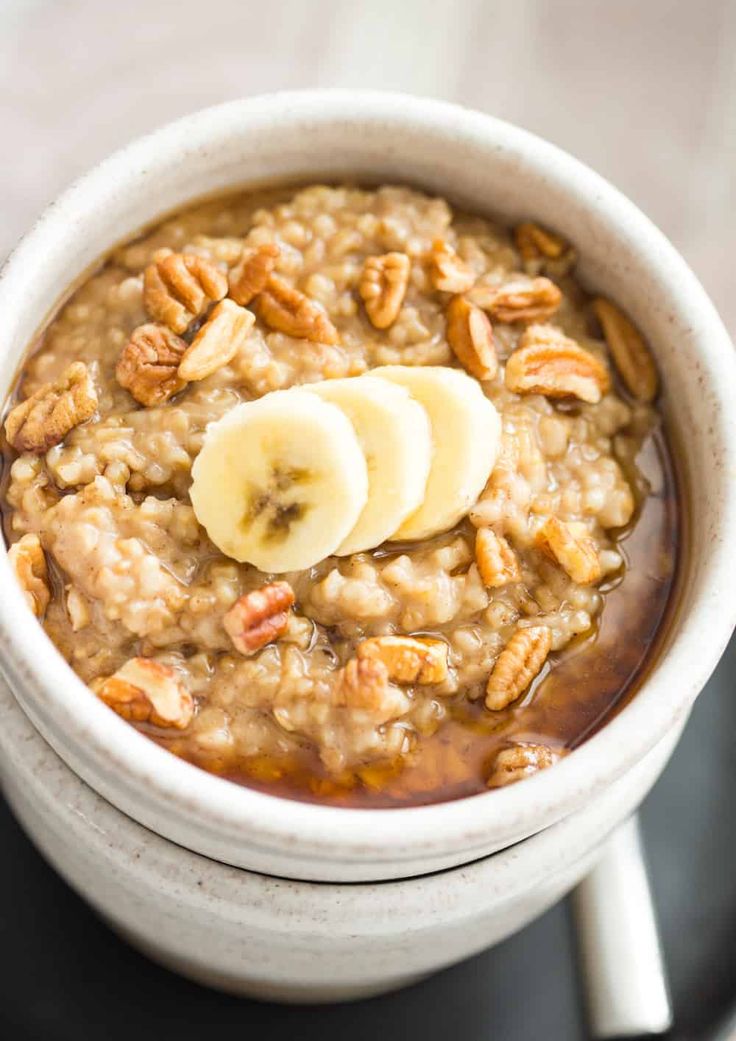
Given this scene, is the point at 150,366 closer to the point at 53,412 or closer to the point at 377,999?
the point at 53,412

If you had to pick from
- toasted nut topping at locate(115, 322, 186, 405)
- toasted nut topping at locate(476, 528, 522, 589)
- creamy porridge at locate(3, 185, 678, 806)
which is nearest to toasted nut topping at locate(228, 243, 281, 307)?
creamy porridge at locate(3, 185, 678, 806)

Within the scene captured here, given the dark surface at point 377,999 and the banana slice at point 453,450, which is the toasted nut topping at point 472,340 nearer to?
the banana slice at point 453,450

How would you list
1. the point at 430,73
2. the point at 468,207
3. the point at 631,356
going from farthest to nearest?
the point at 430,73 → the point at 468,207 → the point at 631,356

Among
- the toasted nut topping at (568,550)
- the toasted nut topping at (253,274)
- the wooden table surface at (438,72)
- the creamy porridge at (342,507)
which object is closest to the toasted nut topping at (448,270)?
the creamy porridge at (342,507)

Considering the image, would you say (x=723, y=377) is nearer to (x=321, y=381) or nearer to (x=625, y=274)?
(x=625, y=274)

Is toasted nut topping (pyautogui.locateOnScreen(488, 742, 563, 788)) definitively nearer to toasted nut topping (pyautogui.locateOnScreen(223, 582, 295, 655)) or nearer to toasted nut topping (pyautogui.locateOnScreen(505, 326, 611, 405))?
toasted nut topping (pyautogui.locateOnScreen(223, 582, 295, 655))

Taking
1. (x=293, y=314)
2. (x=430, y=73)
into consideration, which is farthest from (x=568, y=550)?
(x=430, y=73)
